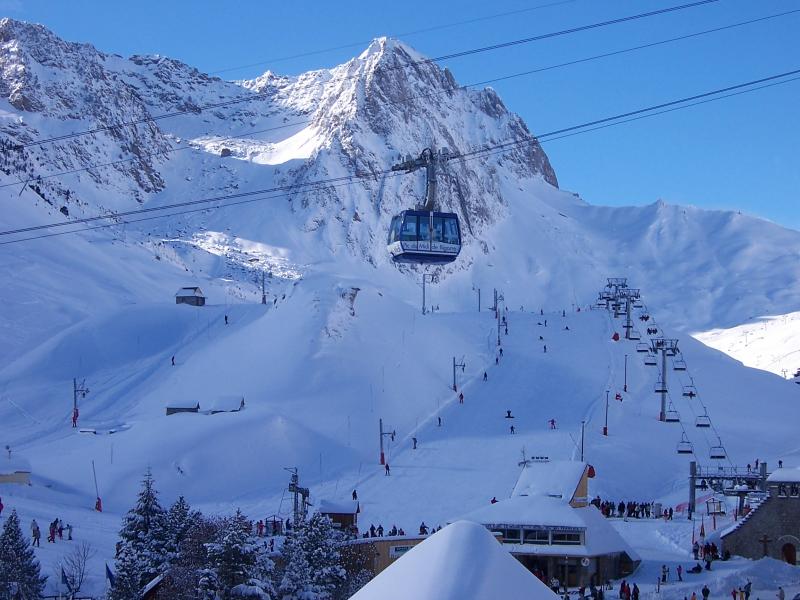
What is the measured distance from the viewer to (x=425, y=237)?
26.7 m

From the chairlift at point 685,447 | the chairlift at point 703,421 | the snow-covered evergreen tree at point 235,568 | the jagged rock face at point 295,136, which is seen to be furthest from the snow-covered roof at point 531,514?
the jagged rock face at point 295,136

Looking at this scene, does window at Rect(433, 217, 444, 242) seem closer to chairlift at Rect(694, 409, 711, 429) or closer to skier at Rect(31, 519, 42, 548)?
skier at Rect(31, 519, 42, 548)

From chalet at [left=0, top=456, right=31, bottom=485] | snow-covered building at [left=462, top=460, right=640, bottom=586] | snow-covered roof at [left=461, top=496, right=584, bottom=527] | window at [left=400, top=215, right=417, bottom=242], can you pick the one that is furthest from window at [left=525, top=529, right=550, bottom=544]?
chalet at [left=0, top=456, right=31, bottom=485]

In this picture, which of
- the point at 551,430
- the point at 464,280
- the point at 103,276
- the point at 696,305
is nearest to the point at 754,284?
the point at 696,305

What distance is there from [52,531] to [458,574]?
804 inches

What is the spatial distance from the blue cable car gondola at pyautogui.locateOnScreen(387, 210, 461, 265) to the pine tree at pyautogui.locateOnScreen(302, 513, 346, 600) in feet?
24.6

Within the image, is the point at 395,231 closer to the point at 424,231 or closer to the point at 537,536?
the point at 424,231

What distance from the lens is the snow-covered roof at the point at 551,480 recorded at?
1163 inches

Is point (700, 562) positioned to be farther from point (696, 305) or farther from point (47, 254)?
point (696, 305)

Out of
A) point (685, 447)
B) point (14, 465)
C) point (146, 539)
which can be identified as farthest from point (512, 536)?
point (685, 447)

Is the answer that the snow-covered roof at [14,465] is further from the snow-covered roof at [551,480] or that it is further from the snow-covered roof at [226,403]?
the snow-covered roof at [551,480]

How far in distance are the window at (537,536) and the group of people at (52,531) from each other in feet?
37.7

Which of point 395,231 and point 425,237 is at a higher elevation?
point 395,231

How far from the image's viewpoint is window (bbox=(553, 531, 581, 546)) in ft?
86.5
